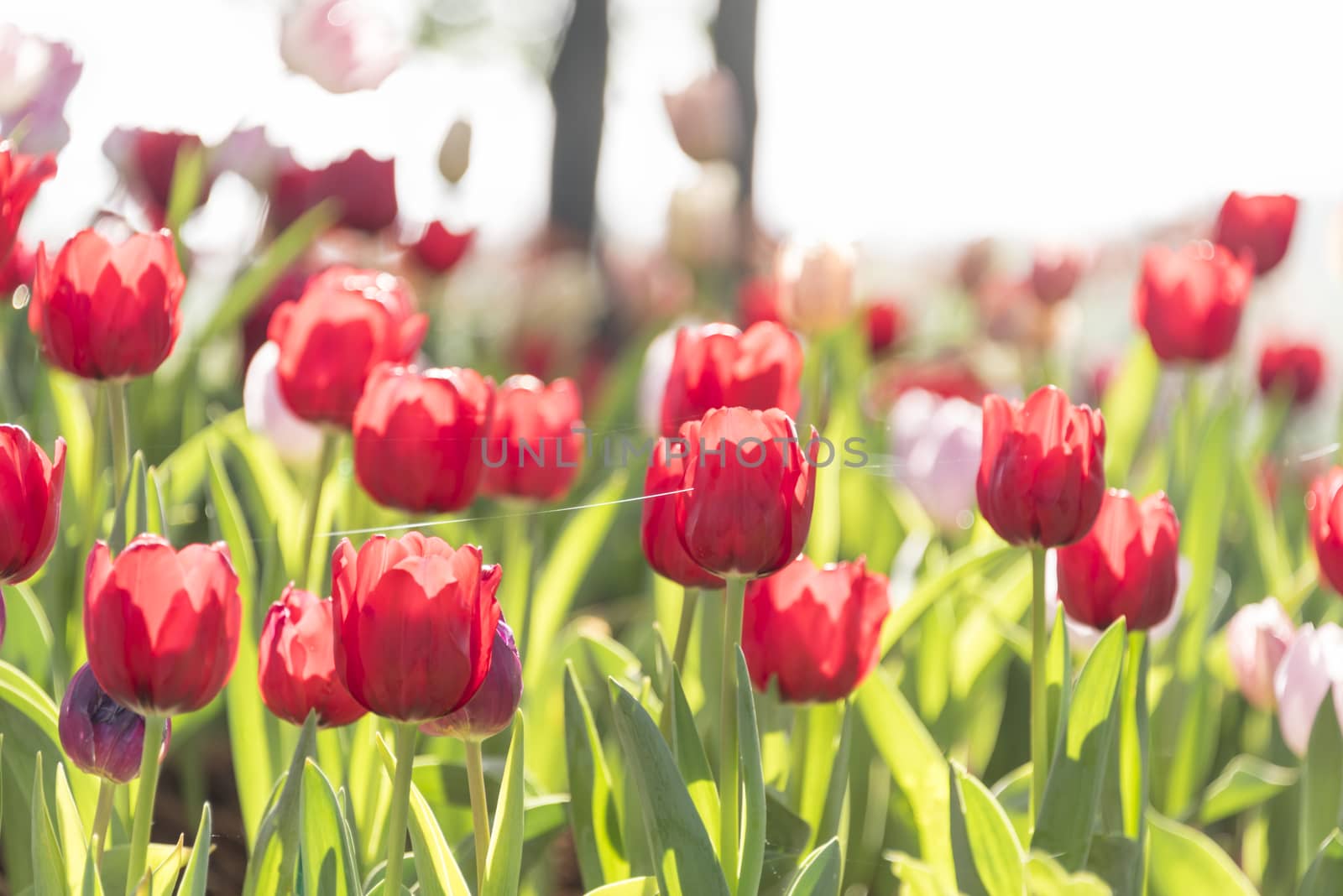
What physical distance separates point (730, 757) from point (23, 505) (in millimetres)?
394

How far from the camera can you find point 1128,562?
802 millimetres

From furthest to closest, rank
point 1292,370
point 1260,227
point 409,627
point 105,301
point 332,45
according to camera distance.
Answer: point 1292,370 → point 1260,227 → point 332,45 → point 105,301 → point 409,627

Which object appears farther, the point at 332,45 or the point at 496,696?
the point at 332,45

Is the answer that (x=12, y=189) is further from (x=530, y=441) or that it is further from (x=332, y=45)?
(x=332, y=45)

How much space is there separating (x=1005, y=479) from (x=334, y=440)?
0.50 meters

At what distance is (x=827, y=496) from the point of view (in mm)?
1277

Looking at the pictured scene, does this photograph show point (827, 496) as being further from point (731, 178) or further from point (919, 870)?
point (731, 178)

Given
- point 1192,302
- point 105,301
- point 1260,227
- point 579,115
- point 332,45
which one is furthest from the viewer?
point 579,115

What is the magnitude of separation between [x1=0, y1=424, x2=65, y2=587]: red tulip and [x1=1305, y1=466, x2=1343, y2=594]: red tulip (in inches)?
30.0

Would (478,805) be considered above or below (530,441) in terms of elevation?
below

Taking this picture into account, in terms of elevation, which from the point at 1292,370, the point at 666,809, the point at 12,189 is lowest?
the point at 666,809

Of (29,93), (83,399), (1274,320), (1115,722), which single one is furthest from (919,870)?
(1274,320)

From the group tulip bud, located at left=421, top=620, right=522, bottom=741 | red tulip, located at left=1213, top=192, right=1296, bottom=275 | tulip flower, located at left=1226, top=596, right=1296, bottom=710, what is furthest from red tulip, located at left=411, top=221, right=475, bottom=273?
tulip bud, located at left=421, top=620, right=522, bottom=741

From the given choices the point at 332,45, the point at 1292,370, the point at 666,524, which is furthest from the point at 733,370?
the point at 1292,370
